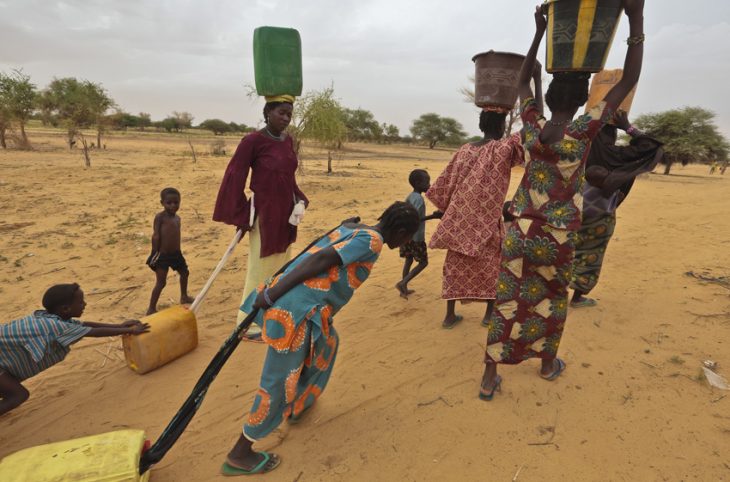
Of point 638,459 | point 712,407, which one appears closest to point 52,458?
point 638,459

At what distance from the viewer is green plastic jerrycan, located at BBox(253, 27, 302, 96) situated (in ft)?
10.2

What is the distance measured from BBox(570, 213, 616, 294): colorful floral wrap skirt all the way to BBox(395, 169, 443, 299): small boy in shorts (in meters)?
1.40

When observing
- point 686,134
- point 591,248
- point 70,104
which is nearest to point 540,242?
point 591,248

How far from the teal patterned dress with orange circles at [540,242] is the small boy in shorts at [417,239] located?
50.0 inches

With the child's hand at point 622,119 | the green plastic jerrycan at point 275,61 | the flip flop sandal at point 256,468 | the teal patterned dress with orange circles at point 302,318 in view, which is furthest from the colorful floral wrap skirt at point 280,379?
the child's hand at point 622,119

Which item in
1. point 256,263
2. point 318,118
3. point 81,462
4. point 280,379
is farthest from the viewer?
point 318,118

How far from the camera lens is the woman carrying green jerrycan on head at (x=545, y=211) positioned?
214cm

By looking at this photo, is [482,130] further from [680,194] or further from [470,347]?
[680,194]

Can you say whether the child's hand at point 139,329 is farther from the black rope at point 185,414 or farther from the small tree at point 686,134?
the small tree at point 686,134

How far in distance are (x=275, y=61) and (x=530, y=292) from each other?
2.52 metres

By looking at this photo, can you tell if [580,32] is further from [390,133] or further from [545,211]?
[390,133]

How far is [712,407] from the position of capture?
8.56 feet

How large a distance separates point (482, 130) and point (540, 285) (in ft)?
4.52

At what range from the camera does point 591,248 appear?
3.83m
